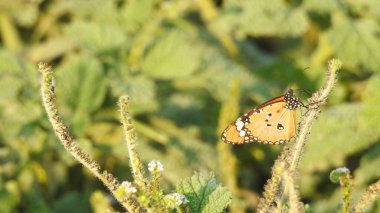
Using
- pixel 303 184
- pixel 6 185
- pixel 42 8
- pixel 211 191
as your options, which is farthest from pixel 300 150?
pixel 42 8

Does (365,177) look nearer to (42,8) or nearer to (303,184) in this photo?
(303,184)

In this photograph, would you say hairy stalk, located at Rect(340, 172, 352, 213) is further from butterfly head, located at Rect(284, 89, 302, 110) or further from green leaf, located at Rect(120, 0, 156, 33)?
green leaf, located at Rect(120, 0, 156, 33)

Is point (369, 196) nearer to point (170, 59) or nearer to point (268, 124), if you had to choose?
point (268, 124)

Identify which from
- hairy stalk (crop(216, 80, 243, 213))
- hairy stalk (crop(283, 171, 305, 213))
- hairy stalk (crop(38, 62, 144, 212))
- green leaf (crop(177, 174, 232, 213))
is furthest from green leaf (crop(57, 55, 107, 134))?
hairy stalk (crop(283, 171, 305, 213))

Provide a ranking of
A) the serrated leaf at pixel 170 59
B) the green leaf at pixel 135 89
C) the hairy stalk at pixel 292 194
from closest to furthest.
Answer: the hairy stalk at pixel 292 194 < the green leaf at pixel 135 89 < the serrated leaf at pixel 170 59

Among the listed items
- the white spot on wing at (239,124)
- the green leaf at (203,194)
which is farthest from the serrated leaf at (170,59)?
the green leaf at (203,194)

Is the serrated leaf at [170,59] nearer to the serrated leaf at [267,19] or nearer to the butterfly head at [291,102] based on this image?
the serrated leaf at [267,19]
